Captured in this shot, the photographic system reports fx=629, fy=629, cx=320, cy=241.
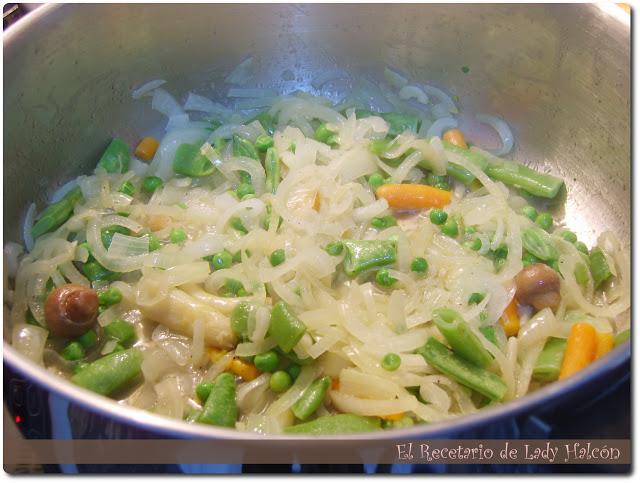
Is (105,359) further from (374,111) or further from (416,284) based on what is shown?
(374,111)

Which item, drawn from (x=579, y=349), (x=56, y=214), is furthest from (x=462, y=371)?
(x=56, y=214)

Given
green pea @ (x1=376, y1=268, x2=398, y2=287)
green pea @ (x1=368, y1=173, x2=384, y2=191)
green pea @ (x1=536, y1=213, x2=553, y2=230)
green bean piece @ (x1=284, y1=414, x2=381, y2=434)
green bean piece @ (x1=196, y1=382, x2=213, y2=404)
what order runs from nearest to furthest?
green bean piece @ (x1=284, y1=414, x2=381, y2=434), green bean piece @ (x1=196, y1=382, x2=213, y2=404), green pea @ (x1=376, y1=268, x2=398, y2=287), green pea @ (x1=536, y1=213, x2=553, y2=230), green pea @ (x1=368, y1=173, x2=384, y2=191)

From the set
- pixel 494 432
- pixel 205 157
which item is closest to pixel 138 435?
pixel 494 432

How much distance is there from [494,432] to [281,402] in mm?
1002

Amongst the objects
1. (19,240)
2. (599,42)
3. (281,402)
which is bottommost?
(281,402)

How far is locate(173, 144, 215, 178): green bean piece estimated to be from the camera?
3.79m

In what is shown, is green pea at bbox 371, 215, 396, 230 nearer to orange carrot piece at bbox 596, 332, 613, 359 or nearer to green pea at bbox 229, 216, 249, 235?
green pea at bbox 229, 216, 249, 235

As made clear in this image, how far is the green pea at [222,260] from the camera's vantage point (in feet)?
10.6

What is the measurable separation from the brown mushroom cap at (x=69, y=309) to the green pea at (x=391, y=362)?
140 cm

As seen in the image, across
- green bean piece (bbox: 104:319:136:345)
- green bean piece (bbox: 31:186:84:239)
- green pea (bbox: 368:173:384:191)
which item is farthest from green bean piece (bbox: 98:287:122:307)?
green pea (bbox: 368:173:384:191)

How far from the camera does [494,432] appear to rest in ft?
6.77

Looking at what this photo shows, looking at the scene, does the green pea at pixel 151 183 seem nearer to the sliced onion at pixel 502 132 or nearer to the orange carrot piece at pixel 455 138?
the orange carrot piece at pixel 455 138

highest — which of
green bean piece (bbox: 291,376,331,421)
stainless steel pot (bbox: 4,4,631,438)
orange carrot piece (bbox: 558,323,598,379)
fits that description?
stainless steel pot (bbox: 4,4,631,438)

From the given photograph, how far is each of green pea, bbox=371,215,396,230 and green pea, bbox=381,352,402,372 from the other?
962 mm
